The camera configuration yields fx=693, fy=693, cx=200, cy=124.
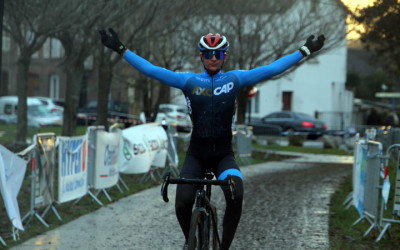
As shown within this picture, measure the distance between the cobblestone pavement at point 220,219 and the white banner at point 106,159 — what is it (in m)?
0.47

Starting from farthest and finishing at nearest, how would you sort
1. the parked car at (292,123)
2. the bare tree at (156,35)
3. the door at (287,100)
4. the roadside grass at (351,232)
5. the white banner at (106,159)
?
the door at (287,100) < the parked car at (292,123) < the bare tree at (156,35) < the white banner at (106,159) < the roadside grass at (351,232)

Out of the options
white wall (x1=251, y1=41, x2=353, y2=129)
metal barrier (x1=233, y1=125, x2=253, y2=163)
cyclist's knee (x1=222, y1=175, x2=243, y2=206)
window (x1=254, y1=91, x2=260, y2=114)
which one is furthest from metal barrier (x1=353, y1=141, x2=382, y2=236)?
window (x1=254, y1=91, x2=260, y2=114)

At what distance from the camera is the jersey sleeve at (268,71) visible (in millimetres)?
5598

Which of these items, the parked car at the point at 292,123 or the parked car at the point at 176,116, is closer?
the parked car at the point at 176,116

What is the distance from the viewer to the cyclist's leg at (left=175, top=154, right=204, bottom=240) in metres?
5.28

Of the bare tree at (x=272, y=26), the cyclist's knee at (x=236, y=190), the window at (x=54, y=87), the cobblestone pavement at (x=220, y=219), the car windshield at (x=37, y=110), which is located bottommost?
the cobblestone pavement at (x=220, y=219)

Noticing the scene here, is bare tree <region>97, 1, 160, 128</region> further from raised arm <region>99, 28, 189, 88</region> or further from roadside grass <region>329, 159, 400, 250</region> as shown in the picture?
raised arm <region>99, 28, 189, 88</region>

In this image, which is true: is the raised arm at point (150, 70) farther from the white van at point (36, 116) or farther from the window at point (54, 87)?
the window at point (54, 87)

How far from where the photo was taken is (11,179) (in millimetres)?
8164

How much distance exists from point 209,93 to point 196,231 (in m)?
1.11

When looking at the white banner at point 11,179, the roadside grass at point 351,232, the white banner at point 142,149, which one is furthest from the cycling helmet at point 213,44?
the white banner at point 142,149

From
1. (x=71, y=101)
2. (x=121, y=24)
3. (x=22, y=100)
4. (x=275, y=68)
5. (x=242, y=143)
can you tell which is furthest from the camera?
(x=242, y=143)

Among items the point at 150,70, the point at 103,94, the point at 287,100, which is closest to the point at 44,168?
the point at 150,70

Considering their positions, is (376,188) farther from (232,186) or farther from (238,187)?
(232,186)
